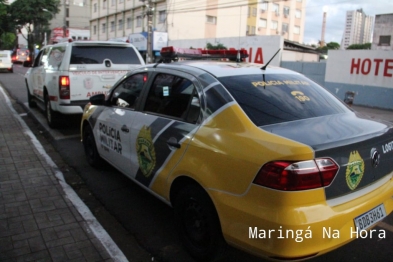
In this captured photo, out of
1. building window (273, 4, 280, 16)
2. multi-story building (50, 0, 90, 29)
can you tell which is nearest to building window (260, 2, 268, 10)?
building window (273, 4, 280, 16)

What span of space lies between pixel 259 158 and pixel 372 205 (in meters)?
1.03

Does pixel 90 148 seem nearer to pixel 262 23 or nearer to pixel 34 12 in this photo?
pixel 262 23

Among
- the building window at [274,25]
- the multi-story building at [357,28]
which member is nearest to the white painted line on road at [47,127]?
the multi-story building at [357,28]

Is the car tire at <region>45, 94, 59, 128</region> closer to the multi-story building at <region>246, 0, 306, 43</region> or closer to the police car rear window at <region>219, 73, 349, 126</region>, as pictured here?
the police car rear window at <region>219, 73, 349, 126</region>

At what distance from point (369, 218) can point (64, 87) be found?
6.08m

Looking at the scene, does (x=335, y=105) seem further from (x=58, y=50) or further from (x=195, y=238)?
(x=58, y=50)

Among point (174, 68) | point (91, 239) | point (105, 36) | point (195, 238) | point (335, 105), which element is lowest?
point (91, 239)

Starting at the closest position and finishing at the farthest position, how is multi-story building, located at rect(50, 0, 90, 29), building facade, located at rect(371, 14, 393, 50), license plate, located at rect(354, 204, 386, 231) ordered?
license plate, located at rect(354, 204, 386, 231)
building facade, located at rect(371, 14, 393, 50)
multi-story building, located at rect(50, 0, 90, 29)

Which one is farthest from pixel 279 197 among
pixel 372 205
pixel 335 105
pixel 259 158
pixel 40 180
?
pixel 40 180

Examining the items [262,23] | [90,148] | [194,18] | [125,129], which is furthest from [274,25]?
[125,129]

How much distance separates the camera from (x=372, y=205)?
2.70m

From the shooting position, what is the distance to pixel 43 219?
3807 mm

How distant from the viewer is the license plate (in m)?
2.57

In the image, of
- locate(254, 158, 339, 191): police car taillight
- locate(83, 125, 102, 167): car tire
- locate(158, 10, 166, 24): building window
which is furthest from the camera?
locate(158, 10, 166, 24): building window
